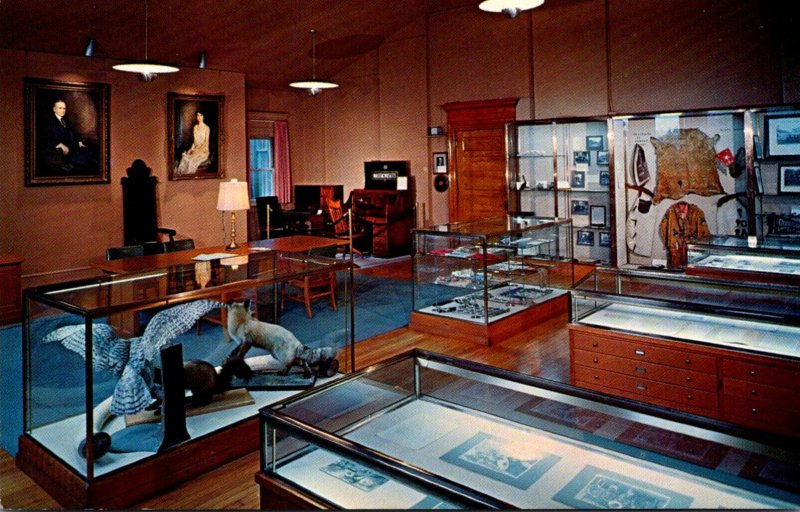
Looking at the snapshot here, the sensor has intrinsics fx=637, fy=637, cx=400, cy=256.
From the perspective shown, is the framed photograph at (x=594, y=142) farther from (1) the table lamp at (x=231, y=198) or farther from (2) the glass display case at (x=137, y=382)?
(2) the glass display case at (x=137, y=382)

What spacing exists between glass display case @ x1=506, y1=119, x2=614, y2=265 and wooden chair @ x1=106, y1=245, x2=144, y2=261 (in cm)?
539

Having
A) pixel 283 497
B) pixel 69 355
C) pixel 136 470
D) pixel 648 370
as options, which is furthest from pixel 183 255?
pixel 283 497

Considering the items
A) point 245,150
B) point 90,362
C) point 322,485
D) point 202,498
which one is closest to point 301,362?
point 202,498

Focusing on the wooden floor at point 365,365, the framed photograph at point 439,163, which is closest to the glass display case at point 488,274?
the wooden floor at point 365,365

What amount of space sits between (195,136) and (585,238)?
19.6 ft

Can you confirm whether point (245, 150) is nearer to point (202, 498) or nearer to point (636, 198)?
point (636, 198)

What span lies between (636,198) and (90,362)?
751cm

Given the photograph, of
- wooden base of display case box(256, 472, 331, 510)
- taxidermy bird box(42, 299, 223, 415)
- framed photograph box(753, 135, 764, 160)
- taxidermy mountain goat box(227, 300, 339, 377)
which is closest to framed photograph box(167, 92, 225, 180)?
taxidermy mountain goat box(227, 300, 339, 377)

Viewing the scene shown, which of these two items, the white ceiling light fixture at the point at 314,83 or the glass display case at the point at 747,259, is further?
the white ceiling light fixture at the point at 314,83

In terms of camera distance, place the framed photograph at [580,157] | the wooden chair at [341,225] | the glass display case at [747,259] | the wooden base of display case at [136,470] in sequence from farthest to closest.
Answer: the wooden chair at [341,225], the framed photograph at [580,157], the glass display case at [747,259], the wooden base of display case at [136,470]

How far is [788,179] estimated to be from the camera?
7293mm

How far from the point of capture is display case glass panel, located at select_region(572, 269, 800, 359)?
349 centimetres

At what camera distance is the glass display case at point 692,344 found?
3352 mm

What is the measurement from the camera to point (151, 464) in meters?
3.01
